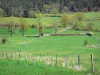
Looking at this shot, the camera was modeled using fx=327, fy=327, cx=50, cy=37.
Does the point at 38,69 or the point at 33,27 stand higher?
the point at 38,69

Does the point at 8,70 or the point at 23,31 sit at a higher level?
the point at 8,70

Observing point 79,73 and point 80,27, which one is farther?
point 80,27

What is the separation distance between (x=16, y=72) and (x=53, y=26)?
16307cm

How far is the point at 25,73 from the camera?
21.3 m

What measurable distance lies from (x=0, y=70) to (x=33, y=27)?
173159mm

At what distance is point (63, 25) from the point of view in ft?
654

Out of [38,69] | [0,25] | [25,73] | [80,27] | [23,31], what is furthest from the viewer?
[0,25]

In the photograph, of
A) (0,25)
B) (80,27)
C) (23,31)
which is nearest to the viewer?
(23,31)

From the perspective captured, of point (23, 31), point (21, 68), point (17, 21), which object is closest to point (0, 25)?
point (17, 21)

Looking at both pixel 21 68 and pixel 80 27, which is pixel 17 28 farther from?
pixel 21 68

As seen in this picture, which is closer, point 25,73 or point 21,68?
point 25,73

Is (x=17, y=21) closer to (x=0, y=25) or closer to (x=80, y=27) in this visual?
(x=0, y=25)

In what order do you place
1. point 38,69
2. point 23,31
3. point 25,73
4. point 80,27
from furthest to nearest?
point 80,27
point 23,31
point 38,69
point 25,73

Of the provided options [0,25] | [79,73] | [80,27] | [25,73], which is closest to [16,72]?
[25,73]
